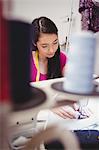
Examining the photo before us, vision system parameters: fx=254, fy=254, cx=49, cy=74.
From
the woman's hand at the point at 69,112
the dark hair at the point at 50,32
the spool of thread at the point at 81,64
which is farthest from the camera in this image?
the woman's hand at the point at 69,112

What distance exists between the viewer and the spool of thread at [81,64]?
52cm

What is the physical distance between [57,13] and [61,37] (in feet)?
0.31

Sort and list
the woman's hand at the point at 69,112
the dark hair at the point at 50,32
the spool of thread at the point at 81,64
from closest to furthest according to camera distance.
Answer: the spool of thread at the point at 81,64 → the dark hair at the point at 50,32 → the woman's hand at the point at 69,112

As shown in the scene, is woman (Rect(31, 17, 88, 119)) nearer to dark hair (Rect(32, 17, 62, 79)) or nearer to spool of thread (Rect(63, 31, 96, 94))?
dark hair (Rect(32, 17, 62, 79))

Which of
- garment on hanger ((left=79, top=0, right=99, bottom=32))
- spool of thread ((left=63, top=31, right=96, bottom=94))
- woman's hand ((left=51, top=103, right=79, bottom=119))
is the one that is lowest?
woman's hand ((left=51, top=103, right=79, bottom=119))

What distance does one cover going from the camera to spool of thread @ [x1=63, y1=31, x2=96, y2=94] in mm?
517

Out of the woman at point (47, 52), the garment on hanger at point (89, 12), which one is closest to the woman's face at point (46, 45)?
the woman at point (47, 52)

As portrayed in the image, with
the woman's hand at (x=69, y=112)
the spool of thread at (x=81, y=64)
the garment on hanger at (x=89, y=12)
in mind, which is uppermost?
the garment on hanger at (x=89, y=12)

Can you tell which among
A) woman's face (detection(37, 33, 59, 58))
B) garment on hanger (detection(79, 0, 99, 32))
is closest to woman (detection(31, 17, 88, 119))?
woman's face (detection(37, 33, 59, 58))

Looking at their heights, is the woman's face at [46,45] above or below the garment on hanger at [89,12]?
below

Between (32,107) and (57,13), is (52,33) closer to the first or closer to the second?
(57,13)

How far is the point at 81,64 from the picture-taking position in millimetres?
525

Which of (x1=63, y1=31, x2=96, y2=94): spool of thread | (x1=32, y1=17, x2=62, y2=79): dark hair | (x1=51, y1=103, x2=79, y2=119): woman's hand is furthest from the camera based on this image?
(x1=51, y1=103, x2=79, y2=119): woman's hand

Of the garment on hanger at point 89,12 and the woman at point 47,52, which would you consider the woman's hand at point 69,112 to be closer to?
the woman at point 47,52
